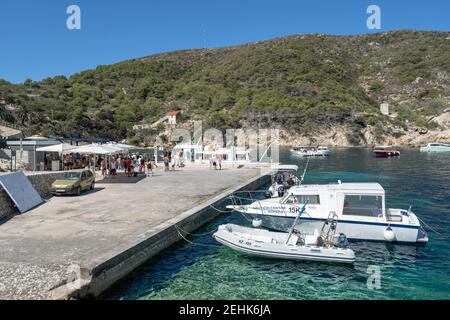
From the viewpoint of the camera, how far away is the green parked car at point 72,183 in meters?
21.2

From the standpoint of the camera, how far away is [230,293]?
1128cm

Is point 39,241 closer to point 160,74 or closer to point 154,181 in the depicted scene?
point 154,181

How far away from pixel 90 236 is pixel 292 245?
25.1 ft

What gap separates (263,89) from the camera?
5738 inches

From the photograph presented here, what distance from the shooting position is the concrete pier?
9812mm

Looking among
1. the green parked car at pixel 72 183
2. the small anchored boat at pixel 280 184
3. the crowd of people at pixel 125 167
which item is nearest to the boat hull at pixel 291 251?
the green parked car at pixel 72 183

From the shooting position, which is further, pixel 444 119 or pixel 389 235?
pixel 444 119

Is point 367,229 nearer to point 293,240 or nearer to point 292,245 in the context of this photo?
point 293,240

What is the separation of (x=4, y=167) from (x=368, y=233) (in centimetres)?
2488

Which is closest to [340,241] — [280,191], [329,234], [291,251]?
[329,234]

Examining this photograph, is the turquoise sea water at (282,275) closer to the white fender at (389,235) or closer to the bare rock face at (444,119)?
the white fender at (389,235)

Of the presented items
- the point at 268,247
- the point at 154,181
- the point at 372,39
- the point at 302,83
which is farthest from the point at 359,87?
the point at 268,247

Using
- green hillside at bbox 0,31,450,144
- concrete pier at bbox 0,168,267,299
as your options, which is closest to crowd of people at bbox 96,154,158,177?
concrete pier at bbox 0,168,267,299
